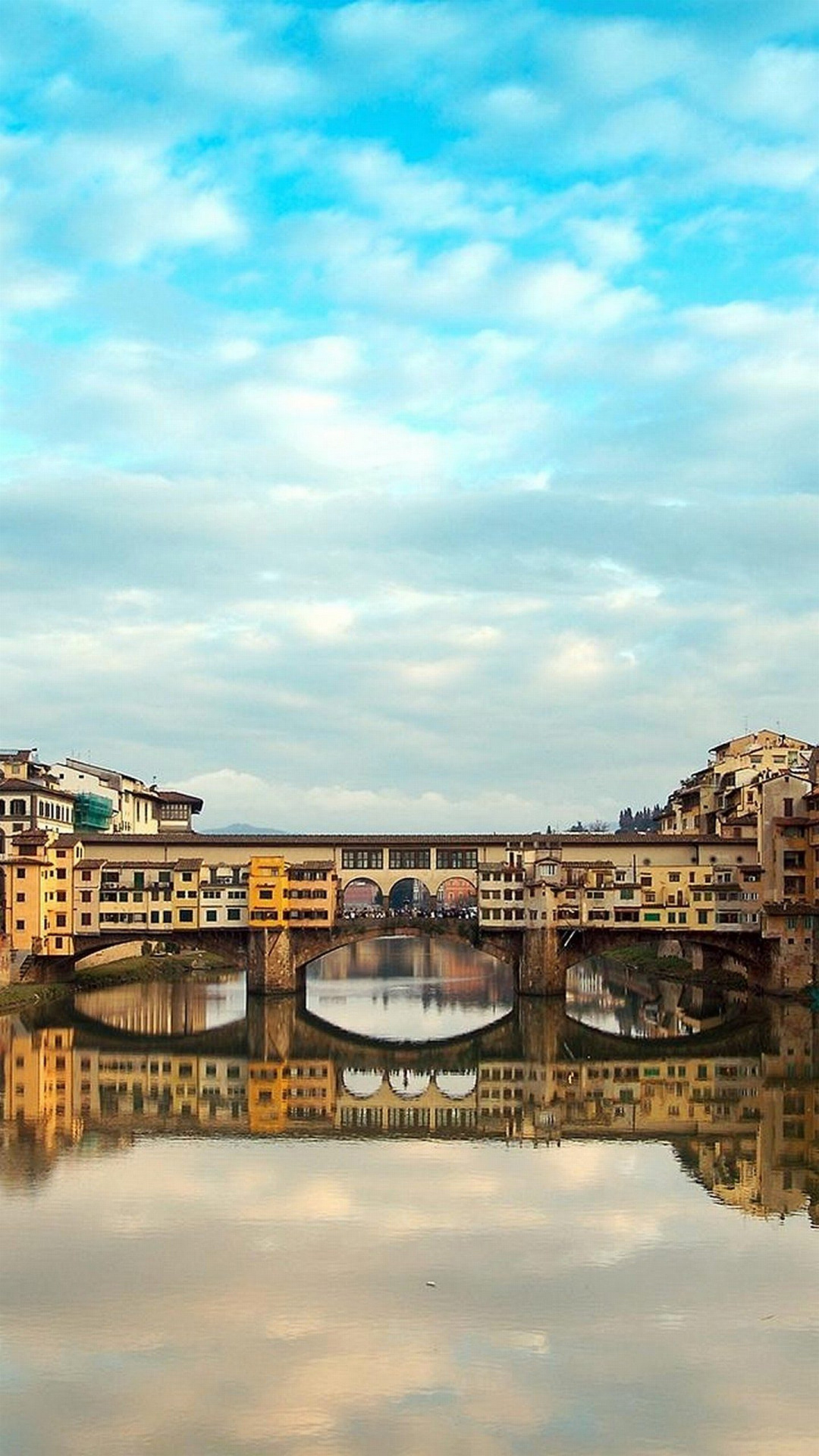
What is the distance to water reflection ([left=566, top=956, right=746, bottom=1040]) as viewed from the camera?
5812 cm

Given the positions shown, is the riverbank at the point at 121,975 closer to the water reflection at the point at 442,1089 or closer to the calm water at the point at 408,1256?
the water reflection at the point at 442,1089

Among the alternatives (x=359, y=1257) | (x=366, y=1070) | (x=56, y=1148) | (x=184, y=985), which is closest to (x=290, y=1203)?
(x=359, y=1257)

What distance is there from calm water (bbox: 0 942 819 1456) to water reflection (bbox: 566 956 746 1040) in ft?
35.8

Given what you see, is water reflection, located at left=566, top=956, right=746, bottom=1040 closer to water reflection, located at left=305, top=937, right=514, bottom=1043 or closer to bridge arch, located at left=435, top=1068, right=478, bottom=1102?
water reflection, located at left=305, top=937, right=514, bottom=1043

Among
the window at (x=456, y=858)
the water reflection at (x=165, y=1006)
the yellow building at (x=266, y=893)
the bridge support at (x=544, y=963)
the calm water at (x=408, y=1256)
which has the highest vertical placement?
the window at (x=456, y=858)

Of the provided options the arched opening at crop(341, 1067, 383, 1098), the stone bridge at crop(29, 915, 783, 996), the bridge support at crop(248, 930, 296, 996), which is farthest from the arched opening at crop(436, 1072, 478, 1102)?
the bridge support at crop(248, 930, 296, 996)

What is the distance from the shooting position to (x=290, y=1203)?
89.1 feet

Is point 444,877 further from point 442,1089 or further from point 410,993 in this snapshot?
point 442,1089

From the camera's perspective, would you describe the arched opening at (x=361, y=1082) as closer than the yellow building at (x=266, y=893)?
Yes

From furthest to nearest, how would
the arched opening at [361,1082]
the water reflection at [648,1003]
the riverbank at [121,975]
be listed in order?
the riverbank at [121,975] → the water reflection at [648,1003] → the arched opening at [361,1082]

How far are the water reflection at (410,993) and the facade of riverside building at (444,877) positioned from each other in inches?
188

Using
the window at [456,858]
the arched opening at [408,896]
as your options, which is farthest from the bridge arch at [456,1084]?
the arched opening at [408,896]

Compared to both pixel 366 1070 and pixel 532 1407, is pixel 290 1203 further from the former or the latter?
pixel 366 1070

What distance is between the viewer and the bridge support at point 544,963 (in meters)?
64.9
